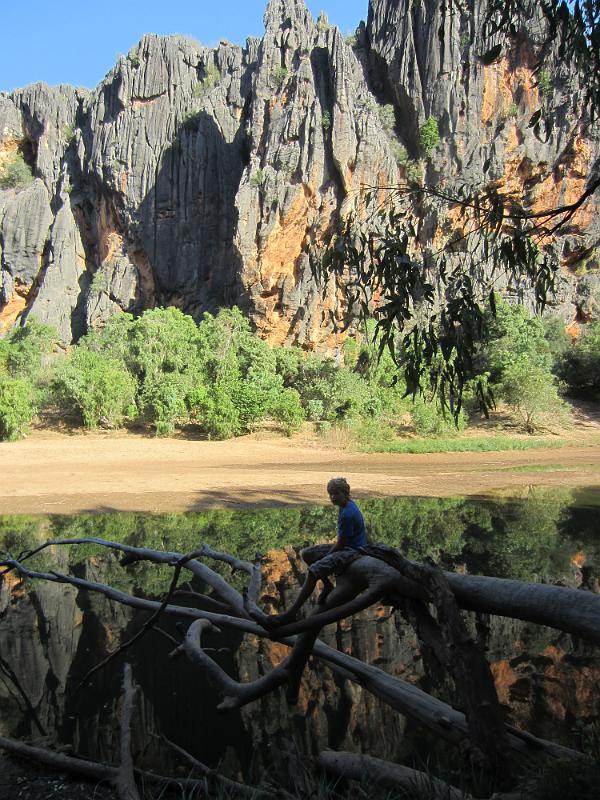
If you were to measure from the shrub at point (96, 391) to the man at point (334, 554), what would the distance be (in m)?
25.7

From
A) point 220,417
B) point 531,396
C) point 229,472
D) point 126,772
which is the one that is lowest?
point 229,472

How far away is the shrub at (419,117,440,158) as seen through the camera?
38.8 meters

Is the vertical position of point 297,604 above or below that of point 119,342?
below

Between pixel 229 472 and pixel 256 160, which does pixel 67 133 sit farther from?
pixel 229 472

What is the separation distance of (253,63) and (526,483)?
4078cm

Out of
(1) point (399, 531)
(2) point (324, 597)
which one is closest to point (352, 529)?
(2) point (324, 597)

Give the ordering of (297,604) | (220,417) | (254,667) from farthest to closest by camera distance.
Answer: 1. (220,417)
2. (254,667)
3. (297,604)

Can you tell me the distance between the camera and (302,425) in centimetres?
2894

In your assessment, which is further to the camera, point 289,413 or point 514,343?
point 514,343

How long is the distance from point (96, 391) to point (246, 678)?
961 inches

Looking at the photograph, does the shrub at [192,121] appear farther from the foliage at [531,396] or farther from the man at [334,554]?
the man at [334,554]

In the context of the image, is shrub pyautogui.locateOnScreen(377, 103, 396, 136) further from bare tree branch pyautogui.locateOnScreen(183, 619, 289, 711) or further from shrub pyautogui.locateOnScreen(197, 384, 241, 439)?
bare tree branch pyautogui.locateOnScreen(183, 619, 289, 711)

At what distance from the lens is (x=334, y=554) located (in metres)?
3.36

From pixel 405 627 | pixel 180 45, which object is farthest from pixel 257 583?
pixel 180 45
